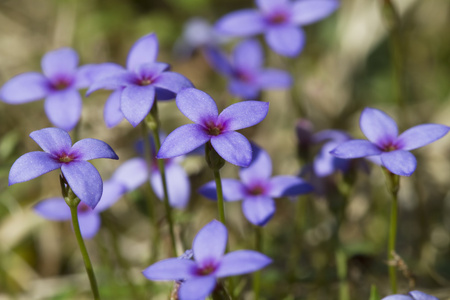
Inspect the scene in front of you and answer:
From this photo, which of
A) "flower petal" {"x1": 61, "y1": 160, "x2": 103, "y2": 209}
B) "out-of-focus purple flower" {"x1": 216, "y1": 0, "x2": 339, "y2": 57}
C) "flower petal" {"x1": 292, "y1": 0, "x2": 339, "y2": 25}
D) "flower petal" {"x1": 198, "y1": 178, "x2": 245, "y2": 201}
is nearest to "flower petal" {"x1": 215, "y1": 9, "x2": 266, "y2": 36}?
"out-of-focus purple flower" {"x1": 216, "y1": 0, "x2": 339, "y2": 57}

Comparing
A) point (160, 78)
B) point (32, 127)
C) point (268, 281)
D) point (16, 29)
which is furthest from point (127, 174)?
point (16, 29)

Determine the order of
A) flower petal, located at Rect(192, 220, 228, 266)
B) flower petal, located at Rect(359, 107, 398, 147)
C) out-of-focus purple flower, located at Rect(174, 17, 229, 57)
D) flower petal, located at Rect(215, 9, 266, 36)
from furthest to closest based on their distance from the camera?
out-of-focus purple flower, located at Rect(174, 17, 229, 57), flower petal, located at Rect(215, 9, 266, 36), flower petal, located at Rect(359, 107, 398, 147), flower petal, located at Rect(192, 220, 228, 266)

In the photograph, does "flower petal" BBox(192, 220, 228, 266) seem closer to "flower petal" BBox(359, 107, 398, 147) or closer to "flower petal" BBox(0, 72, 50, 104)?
"flower petal" BBox(359, 107, 398, 147)

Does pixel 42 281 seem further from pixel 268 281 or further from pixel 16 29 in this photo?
pixel 16 29

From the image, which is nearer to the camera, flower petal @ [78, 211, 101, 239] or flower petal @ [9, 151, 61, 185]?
flower petal @ [9, 151, 61, 185]

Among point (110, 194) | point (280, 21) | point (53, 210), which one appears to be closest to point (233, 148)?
point (110, 194)

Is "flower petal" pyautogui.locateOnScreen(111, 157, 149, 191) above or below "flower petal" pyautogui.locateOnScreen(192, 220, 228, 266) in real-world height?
above

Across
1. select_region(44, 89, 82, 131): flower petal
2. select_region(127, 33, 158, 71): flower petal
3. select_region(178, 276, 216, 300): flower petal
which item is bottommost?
select_region(178, 276, 216, 300): flower petal
